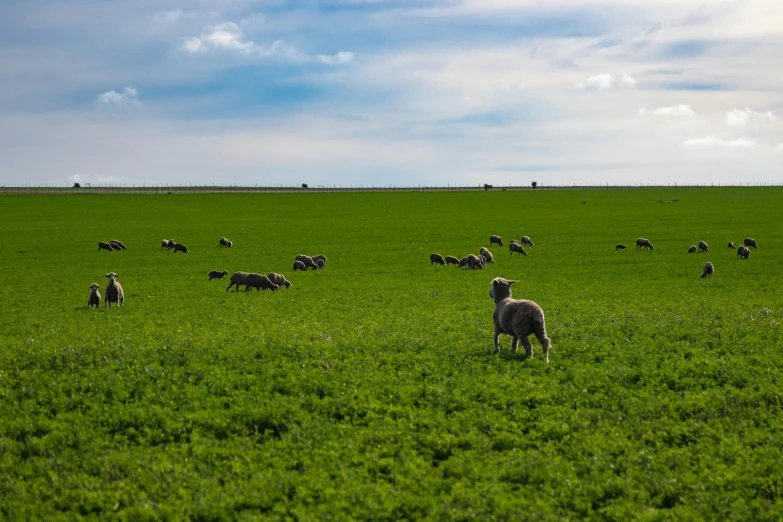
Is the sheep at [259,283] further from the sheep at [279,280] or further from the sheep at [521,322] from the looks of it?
the sheep at [521,322]

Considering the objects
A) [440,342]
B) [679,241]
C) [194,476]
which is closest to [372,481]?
[194,476]

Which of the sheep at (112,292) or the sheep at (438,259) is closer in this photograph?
the sheep at (112,292)

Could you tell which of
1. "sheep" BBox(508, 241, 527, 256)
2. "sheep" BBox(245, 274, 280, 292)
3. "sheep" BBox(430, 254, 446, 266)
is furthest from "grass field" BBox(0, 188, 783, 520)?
"sheep" BBox(508, 241, 527, 256)

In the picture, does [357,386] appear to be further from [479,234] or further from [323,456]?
[479,234]

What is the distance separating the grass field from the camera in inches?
384

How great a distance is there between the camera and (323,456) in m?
11.1

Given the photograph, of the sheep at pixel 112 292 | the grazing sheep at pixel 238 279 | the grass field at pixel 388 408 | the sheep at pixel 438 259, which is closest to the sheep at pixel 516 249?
the sheep at pixel 438 259

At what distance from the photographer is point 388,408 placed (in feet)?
42.6

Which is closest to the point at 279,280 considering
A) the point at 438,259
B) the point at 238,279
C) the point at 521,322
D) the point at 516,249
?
the point at 238,279

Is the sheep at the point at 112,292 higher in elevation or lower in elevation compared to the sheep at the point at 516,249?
lower

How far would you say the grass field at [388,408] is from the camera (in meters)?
9.77

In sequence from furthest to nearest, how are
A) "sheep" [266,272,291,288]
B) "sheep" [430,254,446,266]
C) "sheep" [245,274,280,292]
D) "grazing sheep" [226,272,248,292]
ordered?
"sheep" [430,254,446,266], "sheep" [266,272,291,288], "grazing sheep" [226,272,248,292], "sheep" [245,274,280,292]

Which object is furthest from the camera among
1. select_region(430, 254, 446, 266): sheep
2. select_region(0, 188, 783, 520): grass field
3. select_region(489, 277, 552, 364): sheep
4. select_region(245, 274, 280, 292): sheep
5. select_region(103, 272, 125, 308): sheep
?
select_region(430, 254, 446, 266): sheep

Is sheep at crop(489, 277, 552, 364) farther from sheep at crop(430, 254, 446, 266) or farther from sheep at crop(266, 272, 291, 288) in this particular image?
sheep at crop(430, 254, 446, 266)
